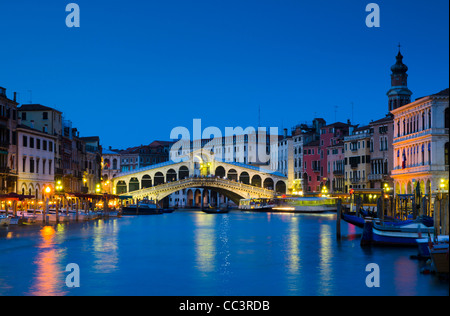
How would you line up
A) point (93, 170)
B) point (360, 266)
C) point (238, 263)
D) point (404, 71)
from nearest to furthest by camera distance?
point (360, 266) → point (238, 263) → point (404, 71) → point (93, 170)

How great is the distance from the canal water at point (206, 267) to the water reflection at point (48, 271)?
2 cm

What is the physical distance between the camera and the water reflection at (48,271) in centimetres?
1538

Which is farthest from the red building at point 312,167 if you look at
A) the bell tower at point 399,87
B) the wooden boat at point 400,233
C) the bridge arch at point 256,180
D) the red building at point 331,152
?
the wooden boat at point 400,233

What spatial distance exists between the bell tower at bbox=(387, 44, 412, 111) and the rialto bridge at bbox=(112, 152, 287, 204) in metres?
16.5

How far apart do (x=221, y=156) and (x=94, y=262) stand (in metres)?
81.1

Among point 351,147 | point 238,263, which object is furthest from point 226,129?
point 238,263

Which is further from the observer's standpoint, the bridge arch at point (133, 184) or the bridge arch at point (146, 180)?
the bridge arch at point (146, 180)

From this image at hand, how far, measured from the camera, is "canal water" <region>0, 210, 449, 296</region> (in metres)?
15.6

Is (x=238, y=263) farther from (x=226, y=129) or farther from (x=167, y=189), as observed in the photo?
(x=226, y=129)

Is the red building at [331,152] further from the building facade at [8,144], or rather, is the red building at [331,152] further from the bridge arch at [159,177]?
the building facade at [8,144]

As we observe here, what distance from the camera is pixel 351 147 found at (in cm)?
6400

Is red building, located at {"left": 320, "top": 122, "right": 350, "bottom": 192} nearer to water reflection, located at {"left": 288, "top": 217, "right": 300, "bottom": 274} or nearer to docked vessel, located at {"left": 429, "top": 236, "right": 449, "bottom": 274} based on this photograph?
water reflection, located at {"left": 288, "top": 217, "right": 300, "bottom": 274}

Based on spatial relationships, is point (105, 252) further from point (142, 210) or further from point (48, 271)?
point (142, 210)

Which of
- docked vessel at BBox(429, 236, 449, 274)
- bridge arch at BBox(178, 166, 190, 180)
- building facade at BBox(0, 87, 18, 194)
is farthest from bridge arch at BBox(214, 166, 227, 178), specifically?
docked vessel at BBox(429, 236, 449, 274)
